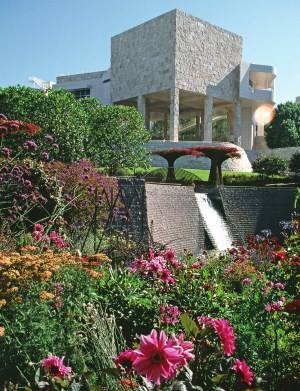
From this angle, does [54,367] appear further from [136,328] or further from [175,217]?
[175,217]

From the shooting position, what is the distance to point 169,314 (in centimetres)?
425

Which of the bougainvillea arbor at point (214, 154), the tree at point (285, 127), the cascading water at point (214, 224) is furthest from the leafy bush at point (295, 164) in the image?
the tree at point (285, 127)

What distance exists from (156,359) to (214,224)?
37.2 ft

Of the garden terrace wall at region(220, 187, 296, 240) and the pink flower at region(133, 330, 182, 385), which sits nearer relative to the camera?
the pink flower at region(133, 330, 182, 385)

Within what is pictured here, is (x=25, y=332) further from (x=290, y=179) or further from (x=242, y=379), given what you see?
(x=290, y=179)

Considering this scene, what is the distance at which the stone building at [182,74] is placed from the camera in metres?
36.6

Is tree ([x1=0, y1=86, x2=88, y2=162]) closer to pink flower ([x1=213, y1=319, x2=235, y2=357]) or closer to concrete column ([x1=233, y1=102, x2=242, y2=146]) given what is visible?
pink flower ([x1=213, y1=319, x2=235, y2=357])

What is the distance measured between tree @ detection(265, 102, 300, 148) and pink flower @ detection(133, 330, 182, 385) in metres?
45.9

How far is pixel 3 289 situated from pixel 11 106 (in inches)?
626

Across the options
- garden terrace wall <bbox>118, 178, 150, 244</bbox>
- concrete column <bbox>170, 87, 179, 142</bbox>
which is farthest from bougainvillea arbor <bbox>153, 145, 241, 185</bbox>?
concrete column <bbox>170, 87, 179, 142</bbox>

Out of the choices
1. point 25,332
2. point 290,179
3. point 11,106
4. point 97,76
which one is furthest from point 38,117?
point 97,76

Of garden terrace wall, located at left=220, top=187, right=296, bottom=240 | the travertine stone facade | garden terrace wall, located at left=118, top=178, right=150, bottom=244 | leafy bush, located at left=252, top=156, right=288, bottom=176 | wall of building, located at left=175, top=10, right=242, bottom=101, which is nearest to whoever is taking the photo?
garden terrace wall, located at left=118, top=178, right=150, bottom=244

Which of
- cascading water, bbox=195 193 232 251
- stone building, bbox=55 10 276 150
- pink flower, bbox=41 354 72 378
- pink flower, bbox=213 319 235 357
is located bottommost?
cascading water, bbox=195 193 232 251

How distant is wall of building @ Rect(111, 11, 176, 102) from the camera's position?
3647cm
